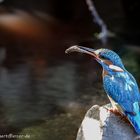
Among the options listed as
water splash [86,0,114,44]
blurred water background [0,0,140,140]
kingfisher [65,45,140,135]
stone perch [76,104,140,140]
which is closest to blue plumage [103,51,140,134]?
kingfisher [65,45,140,135]

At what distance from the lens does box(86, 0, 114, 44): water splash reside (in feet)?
28.8

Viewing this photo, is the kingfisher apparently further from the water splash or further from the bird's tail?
the water splash

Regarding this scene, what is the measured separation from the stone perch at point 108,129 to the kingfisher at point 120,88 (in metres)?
0.08

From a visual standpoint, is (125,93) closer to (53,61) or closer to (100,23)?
(53,61)

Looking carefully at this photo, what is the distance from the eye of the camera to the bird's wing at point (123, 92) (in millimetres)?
3121

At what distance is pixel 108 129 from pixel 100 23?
6.22 m

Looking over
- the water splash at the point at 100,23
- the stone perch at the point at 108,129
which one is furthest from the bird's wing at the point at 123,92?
the water splash at the point at 100,23

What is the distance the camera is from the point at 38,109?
499 centimetres

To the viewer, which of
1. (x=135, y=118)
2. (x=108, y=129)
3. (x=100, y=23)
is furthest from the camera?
(x=100, y=23)

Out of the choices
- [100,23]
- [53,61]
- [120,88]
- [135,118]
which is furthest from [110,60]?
[100,23]

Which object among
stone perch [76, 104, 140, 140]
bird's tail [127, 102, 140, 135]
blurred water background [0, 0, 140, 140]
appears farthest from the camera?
blurred water background [0, 0, 140, 140]

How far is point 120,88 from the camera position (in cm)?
315

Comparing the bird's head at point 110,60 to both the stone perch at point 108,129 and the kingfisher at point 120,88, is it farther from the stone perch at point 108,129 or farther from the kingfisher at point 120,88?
the stone perch at point 108,129

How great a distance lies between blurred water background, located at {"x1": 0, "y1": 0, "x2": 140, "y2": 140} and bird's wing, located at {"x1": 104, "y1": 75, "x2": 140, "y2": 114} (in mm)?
1184
